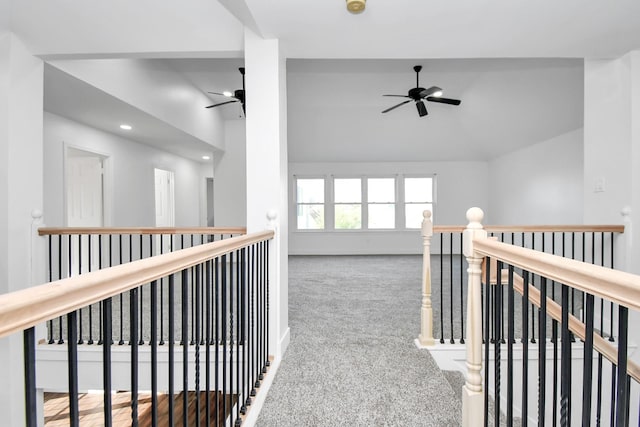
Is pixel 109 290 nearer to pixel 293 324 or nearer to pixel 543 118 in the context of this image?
pixel 293 324

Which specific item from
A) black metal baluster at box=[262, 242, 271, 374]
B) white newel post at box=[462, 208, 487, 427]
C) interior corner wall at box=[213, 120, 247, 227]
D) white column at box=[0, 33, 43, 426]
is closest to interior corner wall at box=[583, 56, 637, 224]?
white newel post at box=[462, 208, 487, 427]

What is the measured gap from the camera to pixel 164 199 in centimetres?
653

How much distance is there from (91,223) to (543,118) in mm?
6977

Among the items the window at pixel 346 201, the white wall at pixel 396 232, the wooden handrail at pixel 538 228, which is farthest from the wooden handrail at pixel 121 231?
the window at pixel 346 201

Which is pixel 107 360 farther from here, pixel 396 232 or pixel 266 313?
pixel 396 232

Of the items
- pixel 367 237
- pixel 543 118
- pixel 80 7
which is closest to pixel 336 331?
pixel 80 7

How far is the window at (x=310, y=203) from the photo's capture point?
Answer: 8.30 m

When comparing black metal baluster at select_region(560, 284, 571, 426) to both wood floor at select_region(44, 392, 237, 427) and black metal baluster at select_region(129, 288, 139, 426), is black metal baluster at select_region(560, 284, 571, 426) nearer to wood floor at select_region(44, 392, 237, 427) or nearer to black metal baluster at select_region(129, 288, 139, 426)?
black metal baluster at select_region(129, 288, 139, 426)

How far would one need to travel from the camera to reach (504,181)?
7.20 metres

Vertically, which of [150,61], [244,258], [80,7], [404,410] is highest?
[150,61]

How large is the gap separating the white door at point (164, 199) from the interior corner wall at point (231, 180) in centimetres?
83

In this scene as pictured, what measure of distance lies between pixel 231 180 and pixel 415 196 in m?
4.29

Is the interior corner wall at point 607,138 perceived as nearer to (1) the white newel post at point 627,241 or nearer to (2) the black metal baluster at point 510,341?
(1) the white newel post at point 627,241

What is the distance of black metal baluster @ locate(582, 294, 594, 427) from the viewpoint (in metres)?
0.80
